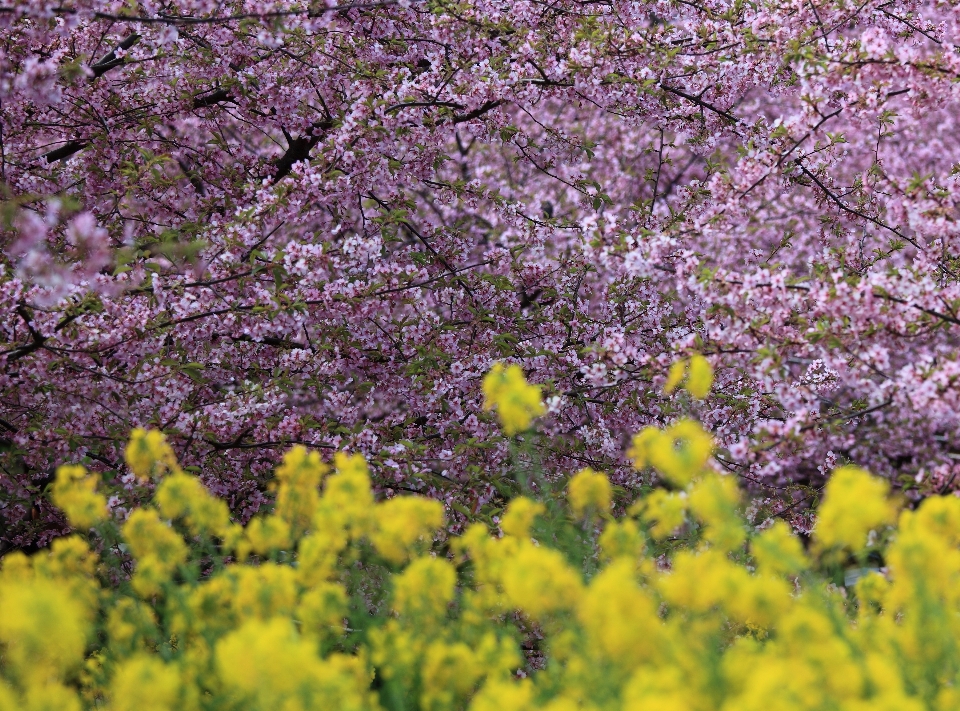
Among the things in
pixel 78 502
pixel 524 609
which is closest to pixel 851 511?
pixel 524 609

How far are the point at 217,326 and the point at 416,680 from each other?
3.30 m

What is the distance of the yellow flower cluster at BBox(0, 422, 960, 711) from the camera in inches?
98.0

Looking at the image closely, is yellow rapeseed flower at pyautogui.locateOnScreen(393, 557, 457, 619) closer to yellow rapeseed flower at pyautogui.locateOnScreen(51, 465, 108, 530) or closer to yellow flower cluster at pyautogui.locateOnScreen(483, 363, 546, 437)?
yellow flower cluster at pyautogui.locateOnScreen(483, 363, 546, 437)

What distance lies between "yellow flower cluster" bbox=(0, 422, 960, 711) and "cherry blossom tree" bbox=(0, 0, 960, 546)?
1680 millimetres

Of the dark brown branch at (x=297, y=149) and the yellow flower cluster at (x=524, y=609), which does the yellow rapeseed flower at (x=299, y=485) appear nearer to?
the yellow flower cluster at (x=524, y=609)

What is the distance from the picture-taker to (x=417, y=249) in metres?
7.23

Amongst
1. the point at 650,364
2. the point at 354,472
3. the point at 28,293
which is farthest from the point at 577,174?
the point at 354,472

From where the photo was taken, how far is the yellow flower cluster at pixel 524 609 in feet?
8.17

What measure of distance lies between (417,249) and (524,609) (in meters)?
4.40

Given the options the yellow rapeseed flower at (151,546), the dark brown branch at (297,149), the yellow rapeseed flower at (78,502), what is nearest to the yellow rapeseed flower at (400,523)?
the yellow rapeseed flower at (151,546)

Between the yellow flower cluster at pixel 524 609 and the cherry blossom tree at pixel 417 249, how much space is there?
168cm

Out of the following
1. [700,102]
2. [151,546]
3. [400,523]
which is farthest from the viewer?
[700,102]

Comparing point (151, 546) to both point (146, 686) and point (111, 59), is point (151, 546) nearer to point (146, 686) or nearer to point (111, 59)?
point (146, 686)

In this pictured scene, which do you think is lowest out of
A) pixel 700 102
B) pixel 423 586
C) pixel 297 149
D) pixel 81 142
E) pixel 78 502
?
pixel 423 586
